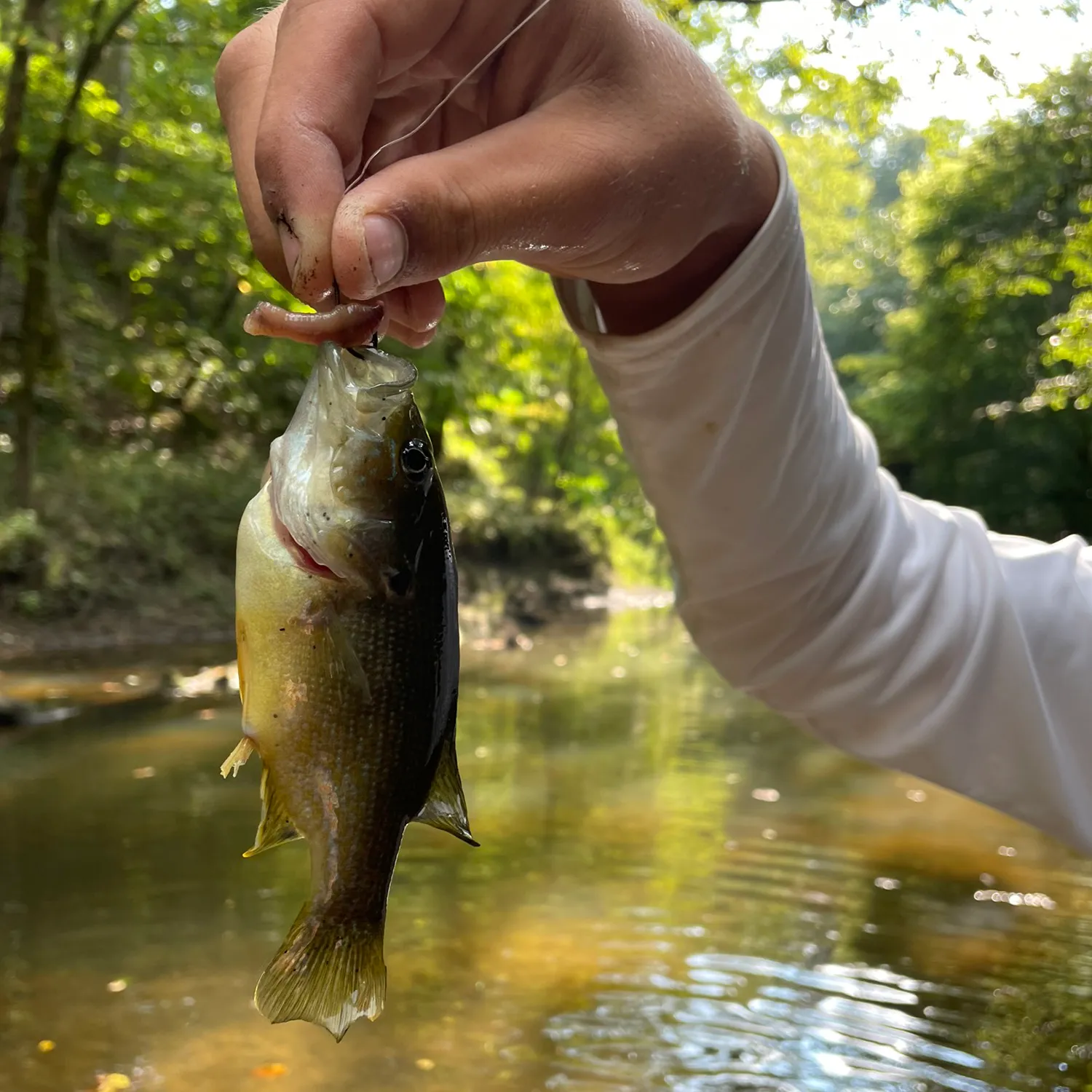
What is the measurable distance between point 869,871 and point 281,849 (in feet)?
10.9

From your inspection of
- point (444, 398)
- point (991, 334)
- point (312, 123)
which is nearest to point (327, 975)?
point (312, 123)

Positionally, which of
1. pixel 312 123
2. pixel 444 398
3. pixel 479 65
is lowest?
pixel 312 123

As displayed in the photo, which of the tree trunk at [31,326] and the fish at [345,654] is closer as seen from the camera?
the fish at [345,654]

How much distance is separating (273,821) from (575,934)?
3555 millimetres

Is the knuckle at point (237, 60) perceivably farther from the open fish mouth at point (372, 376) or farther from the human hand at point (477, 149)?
the open fish mouth at point (372, 376)

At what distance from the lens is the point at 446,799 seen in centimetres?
146

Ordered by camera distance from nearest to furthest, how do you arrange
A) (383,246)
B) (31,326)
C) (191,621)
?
(383,246), (31,326), (191,621)

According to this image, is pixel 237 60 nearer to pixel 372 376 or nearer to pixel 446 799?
pixel 372 376

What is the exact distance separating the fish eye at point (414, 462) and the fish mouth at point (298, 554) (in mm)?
175

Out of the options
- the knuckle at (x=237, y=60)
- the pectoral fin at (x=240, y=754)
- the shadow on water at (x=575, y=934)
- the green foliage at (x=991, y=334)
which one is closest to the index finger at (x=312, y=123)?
the knuckle at (x=237, y=60)

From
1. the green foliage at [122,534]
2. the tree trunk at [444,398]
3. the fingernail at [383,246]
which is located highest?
the tree trunk at [444,398]

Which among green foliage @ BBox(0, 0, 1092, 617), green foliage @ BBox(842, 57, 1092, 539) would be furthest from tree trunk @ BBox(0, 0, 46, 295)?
green foliage @ BBox(842, 57, 1092, 539)

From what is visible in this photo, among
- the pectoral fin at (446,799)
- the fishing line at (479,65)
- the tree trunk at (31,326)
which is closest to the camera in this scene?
the fishing line at (479,65)

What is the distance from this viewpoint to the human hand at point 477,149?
119cm
